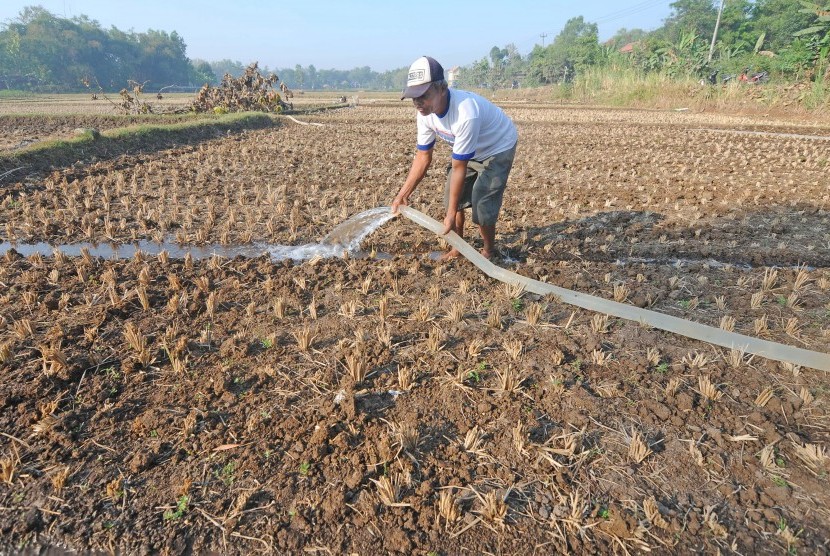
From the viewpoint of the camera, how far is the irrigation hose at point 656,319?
3.12 metres

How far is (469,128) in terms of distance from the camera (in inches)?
150

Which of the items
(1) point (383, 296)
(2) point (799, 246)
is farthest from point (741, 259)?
(1) point (383, 296)

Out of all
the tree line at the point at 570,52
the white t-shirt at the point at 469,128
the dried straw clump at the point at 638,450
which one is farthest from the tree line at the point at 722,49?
the dried straw clump at the point at 638,450

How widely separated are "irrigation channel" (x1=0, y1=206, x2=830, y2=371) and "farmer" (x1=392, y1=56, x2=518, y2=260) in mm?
348

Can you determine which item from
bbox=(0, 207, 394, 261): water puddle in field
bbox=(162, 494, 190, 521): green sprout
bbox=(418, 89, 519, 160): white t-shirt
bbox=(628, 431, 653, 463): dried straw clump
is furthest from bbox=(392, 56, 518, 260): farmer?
bbox=(162, 494, 190, 521): green sprout

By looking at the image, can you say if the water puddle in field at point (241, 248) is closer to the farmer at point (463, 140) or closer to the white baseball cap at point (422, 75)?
the farmer at point (463, 140)

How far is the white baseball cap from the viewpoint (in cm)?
360

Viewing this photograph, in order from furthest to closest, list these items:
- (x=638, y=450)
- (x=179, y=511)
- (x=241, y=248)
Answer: (x=241, y=248) → (x=638, y=450) → (x=179, y=511)

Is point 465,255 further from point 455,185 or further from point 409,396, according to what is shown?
point 409,396

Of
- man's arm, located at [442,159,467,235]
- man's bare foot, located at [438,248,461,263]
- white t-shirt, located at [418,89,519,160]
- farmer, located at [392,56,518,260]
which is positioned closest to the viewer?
farmer, located at [392,56,518,260]

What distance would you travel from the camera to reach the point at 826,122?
674 inches

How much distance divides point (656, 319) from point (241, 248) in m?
4.46

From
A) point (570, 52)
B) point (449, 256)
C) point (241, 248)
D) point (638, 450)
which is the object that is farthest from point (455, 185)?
point (570, 52)

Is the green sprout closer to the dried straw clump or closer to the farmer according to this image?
the dried straw clump
